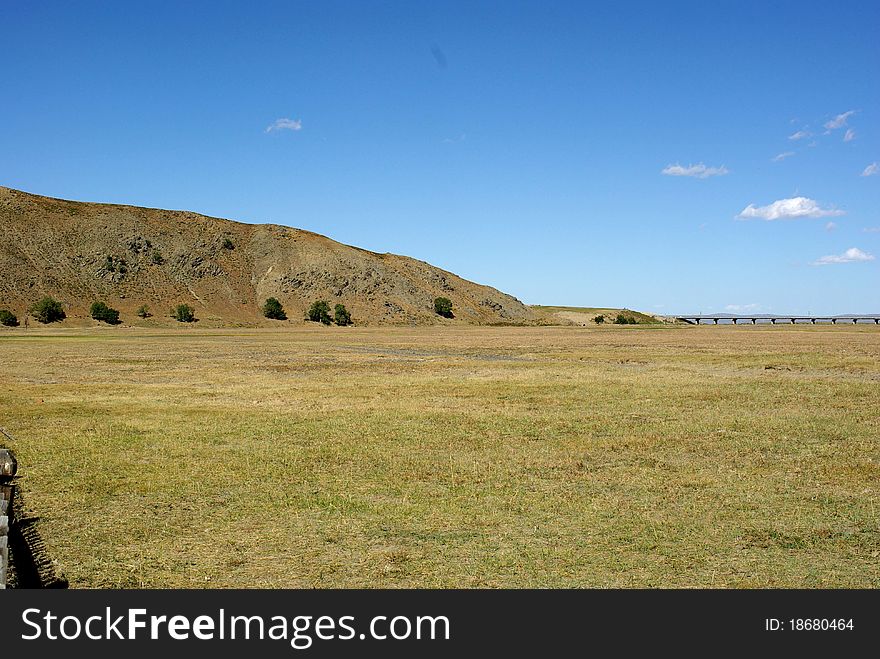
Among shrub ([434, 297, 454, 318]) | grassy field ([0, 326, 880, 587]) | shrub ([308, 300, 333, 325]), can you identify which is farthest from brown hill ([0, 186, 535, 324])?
grassy field ([0, 326, 880, 587])

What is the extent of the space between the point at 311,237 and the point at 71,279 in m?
58.8

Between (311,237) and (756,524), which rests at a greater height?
(311,237)

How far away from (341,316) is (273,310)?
12.3m

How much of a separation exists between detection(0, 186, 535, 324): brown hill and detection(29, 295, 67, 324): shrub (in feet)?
15.9

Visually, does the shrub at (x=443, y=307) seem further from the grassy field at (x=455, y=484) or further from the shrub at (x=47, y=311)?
the grassy field at (x=455, y=484)

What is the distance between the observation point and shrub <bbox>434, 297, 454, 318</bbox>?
166500mm

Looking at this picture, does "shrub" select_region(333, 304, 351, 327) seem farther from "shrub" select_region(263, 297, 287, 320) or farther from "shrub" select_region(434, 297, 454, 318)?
"shrub" select_region(434, 297, 454, 318)

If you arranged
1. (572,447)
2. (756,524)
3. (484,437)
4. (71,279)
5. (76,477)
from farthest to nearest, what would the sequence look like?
(71,279), (484,437), (572,447), (76,477), (756,524)

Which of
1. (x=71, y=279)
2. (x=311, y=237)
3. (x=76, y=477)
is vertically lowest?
(x=76, y=477)

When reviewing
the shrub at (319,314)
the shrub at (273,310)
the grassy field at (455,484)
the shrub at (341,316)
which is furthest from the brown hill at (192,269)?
the grassy field at (455,484)

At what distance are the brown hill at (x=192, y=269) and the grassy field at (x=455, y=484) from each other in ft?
368
